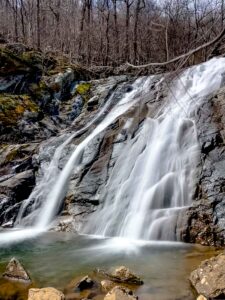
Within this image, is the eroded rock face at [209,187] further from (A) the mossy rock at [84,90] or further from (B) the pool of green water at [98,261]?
(A) the mossy rock at [84,90]

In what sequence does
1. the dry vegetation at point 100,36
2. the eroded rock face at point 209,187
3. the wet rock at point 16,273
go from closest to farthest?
the wet rock at point 16,273, the eroded rock face at point 209,187, the dry vegetation at point 100,36

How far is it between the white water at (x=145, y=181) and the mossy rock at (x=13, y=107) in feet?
13.1

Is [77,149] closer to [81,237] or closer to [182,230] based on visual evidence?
[81,237]

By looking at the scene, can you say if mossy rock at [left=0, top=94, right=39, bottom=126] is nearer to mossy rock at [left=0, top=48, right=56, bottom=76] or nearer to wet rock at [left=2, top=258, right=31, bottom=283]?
mossy rock at [left=0, top=48, right=56, bottom=76]

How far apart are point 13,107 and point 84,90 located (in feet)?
14.9

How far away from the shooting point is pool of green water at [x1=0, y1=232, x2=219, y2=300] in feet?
19.2

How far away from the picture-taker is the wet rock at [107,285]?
582cm

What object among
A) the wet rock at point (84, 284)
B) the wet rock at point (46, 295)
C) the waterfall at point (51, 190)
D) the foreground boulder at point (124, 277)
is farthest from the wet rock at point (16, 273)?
the waterfall at point (51, 190)

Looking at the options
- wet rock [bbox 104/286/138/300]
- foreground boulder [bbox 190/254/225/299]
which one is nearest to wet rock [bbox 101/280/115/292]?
wet rock [bbox 104/286/138/300]

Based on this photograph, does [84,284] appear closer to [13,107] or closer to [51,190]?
[51,190]

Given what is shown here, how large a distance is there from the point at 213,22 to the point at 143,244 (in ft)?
21.8

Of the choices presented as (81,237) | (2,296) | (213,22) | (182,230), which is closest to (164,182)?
(182,230)

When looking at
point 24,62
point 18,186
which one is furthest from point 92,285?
point 24,62

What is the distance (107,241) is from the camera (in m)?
9.45
